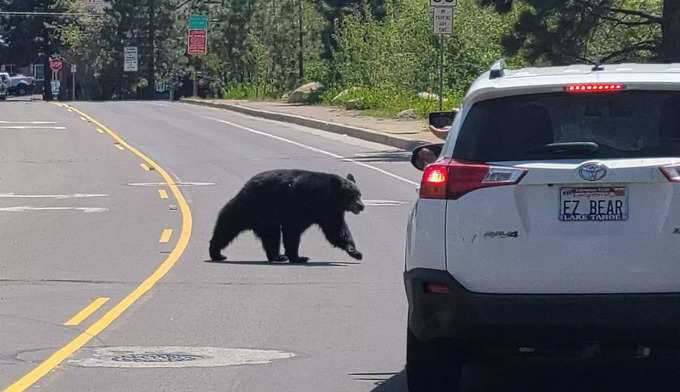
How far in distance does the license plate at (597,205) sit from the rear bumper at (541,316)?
1.19 feet

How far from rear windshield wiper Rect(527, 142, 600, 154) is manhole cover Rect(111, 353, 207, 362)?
126 inches

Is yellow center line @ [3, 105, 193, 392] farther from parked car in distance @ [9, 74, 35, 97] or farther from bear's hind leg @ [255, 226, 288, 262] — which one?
parked car in distance @ [9, 74, 35, 97]

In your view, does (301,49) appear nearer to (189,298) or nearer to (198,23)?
(198,23)

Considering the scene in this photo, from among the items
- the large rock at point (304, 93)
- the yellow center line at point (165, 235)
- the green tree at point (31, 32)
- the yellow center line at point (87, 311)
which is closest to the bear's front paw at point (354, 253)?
the yellow center line at point (87, 311)

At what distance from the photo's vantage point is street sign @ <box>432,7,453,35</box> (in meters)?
29.2

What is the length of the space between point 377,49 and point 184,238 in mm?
31584

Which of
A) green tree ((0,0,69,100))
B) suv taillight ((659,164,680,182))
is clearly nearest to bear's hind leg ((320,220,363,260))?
suv taillight ((659,164,680,182))

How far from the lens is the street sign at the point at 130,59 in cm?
8719

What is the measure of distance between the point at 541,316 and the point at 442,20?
76.3 ft

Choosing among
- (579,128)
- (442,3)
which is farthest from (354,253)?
(442,3)

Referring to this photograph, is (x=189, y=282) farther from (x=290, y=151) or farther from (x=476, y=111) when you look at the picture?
(x=290, y=151)

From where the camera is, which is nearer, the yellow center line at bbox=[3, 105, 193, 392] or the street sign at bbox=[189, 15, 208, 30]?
the yellow center line at bbox=[3, 105, 193, 392]

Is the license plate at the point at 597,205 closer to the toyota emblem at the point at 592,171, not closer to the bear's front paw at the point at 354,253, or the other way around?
the toyota emblem at the point at 592,171

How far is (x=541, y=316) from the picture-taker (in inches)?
252
